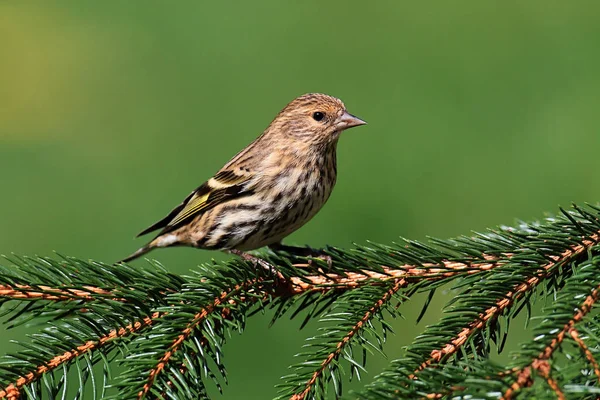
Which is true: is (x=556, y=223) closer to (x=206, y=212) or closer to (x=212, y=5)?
(x=206, y=212)

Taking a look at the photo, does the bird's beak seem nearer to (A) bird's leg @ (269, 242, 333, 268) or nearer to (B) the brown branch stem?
(A) bird's leg @ (269, 242, 333, 268)

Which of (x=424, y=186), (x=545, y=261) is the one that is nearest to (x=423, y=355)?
(x=545, y=261)

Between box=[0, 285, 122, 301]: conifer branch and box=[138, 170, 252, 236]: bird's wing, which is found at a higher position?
box=[138, 170, 252, 236]: bird's wing

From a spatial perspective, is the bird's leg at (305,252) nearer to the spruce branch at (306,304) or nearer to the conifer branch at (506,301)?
the spruce branch at (306,304)

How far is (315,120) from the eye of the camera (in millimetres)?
4844

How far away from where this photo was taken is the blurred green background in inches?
260

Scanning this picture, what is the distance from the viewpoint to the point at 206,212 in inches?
186

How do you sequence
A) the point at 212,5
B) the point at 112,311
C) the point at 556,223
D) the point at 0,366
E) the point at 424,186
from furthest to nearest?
1. the point at 212,5
2. the point at 424,186
3. the point at 556,223
4. the point at 112,311
5. the point at 0,366

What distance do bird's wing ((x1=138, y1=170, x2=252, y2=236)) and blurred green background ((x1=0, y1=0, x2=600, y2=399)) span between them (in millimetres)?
1047

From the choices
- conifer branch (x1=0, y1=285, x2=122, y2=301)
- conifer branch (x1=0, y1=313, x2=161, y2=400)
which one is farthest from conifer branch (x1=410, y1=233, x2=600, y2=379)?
conifer branch (x1=0, y1=285, x2=122, y2=301)

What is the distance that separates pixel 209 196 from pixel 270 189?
0.47 meters

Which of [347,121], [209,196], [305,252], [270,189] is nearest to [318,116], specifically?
[347,121]

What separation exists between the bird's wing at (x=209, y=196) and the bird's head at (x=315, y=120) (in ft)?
1.22

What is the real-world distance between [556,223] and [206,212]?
220 cm
